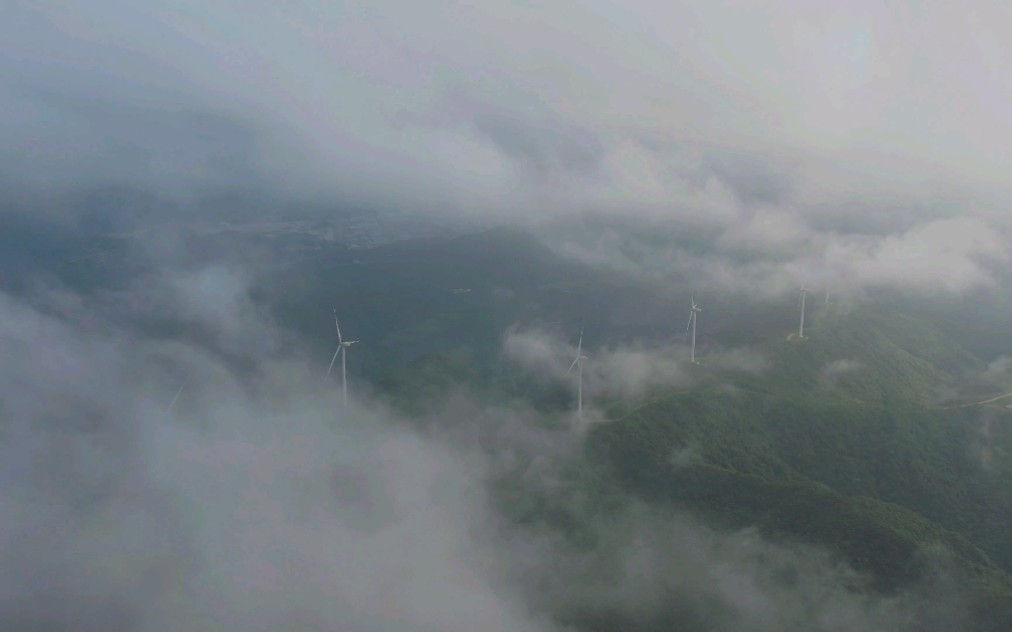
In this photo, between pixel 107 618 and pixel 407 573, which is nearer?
pixel 107 618

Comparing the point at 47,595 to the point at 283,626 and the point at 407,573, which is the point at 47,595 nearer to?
the point at 283,626

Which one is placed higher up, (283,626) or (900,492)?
(900,492)

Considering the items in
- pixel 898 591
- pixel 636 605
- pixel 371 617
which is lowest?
pixel 371 617

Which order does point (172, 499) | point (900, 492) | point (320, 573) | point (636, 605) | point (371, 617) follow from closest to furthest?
1. point (636, 605)
2. point (371, 617)
3. point (320, 573)
4. point (172, 499)
5. point (900, 492)

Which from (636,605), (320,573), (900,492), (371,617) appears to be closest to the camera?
(636,605)

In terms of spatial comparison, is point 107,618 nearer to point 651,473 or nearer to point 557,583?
point 557,583

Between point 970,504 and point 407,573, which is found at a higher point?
→ point 970,504

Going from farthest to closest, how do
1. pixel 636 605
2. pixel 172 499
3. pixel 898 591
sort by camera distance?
1. pixel 172 499
2. pixel 636 605
3. pixel 898 591

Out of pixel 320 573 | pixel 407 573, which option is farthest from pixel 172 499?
pixel 407 573

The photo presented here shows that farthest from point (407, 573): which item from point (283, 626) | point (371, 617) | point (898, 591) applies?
point (898, 591)
